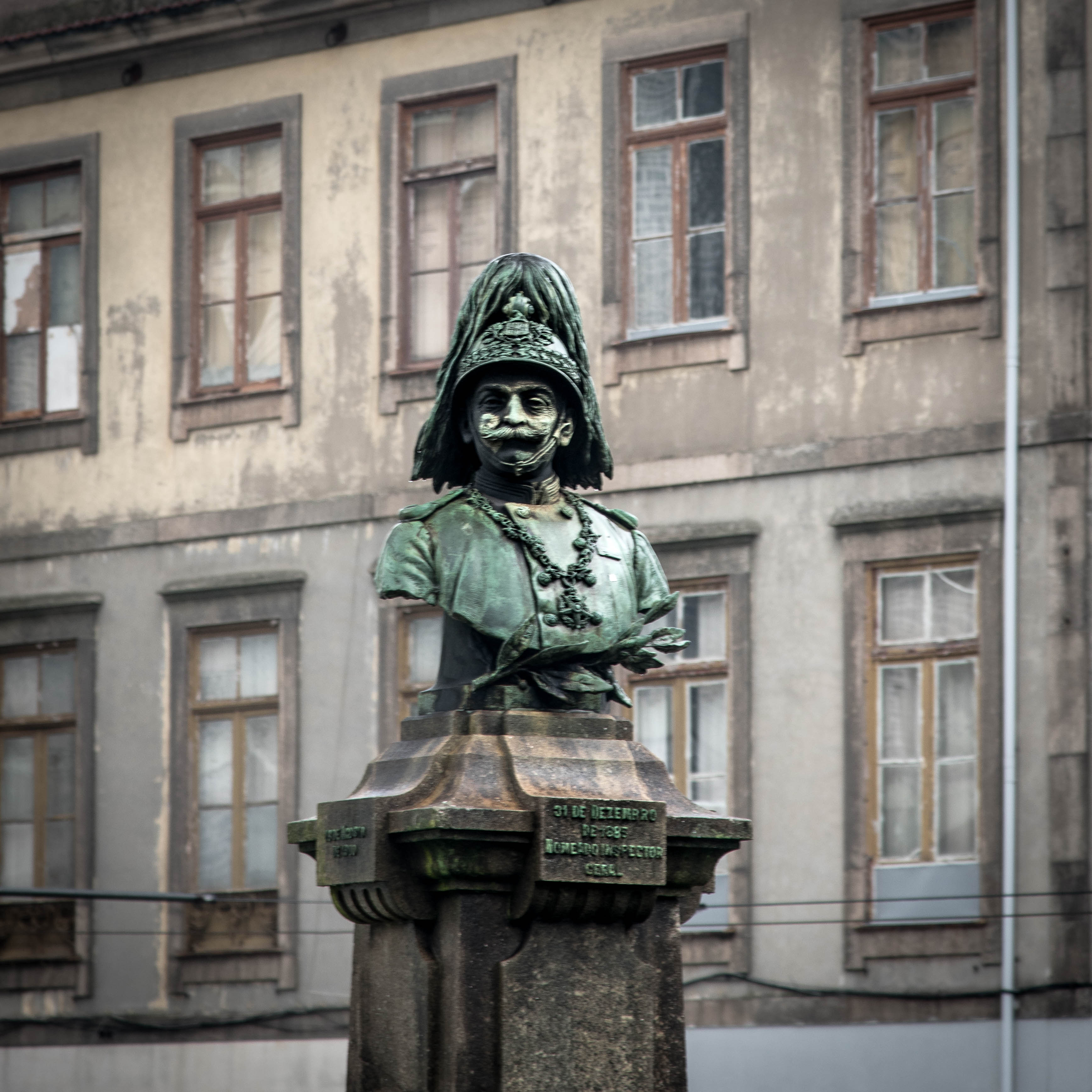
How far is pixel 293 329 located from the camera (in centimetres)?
2012

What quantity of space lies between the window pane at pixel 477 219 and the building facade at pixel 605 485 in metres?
0.03

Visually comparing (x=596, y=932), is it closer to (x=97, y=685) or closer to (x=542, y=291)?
(x=542, y=291)

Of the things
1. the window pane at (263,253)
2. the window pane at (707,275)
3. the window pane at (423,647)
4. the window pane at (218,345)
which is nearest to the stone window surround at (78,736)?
the window pane at (218,345)

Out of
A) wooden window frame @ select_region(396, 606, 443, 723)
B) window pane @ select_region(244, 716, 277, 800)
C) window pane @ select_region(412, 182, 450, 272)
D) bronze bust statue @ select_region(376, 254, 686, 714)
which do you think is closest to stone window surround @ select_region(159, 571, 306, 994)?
window pane @ select_region(244, 716, 277, 800)

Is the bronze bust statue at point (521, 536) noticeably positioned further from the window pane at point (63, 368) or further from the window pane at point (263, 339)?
the window pane at point (63, 368)

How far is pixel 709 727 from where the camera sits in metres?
18.0

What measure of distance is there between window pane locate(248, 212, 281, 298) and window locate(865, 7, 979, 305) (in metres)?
4.92

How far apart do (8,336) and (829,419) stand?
288 inches

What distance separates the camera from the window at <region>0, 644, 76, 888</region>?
20.7 meters

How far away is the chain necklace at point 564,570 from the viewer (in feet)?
25.6

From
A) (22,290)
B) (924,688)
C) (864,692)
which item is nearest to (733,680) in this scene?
(864,692)

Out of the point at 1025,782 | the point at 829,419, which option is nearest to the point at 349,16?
the point at 829,419

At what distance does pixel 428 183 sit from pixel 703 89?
230 centimetres

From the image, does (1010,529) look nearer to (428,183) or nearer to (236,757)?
(428,183)
